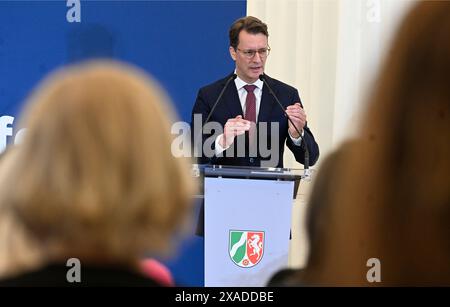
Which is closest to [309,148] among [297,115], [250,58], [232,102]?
[297,115]

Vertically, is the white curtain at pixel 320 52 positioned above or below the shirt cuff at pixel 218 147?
above

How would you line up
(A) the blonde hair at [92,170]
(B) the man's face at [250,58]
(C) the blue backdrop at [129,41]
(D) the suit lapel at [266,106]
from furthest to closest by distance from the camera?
(C) the blue backdrop at [129,41]
(B) the man's face at [250,58]
(D) the suit lapel at [266,106]
(A) the blonde hair at [92,170]

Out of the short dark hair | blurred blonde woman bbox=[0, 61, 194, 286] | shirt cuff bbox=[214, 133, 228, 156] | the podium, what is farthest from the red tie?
blurred blonde woman bbox=[0, 61, 194, 286]

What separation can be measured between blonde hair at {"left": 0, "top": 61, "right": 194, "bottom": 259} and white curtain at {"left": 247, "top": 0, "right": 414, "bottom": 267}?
297cm

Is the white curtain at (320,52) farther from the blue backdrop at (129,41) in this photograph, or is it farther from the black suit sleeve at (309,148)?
the black suit sleeve at (309,148)

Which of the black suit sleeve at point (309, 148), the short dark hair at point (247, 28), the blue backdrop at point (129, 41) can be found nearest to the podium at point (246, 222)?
the black suit sleeve at point (309, 148)

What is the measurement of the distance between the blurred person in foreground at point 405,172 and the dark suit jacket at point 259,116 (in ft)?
6.64

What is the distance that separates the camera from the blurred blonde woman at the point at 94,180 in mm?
915

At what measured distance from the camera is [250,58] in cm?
325

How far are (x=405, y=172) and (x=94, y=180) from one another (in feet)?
1.35

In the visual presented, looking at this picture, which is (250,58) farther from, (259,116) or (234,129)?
(234,129)

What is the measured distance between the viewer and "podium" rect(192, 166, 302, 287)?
2.62m

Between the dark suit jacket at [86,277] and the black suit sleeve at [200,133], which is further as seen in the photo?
the black suit sleeve at [200,133]

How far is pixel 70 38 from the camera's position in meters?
3.78
